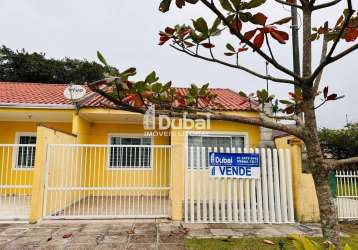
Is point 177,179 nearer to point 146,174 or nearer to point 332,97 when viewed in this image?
point 146,174

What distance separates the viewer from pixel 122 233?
21.0 feet

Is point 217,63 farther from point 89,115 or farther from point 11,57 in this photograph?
point 11,57

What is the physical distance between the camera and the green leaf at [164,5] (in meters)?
1.65

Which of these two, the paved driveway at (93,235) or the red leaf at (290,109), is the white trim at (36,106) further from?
the red leaf at (290,109)

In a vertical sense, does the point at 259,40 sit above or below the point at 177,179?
above

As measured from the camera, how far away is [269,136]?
11.4 m

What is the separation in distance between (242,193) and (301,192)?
1690mm

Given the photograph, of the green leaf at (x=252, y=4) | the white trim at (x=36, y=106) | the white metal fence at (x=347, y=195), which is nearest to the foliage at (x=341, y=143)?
the white metal fence at (x=347, y=195)

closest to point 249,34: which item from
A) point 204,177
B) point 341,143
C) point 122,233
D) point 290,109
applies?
point 290,109

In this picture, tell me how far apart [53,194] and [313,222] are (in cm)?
730

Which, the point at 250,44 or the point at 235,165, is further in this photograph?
the point at 235,165

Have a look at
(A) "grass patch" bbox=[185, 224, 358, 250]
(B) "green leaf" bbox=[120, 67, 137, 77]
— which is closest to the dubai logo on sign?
(A) "grass patch" bbox=[185, 224, 358, 250]

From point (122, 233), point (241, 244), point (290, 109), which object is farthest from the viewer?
point (122, 233)

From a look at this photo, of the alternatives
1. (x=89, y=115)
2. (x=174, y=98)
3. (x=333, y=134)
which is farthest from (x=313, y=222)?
(x=333, y=134)
